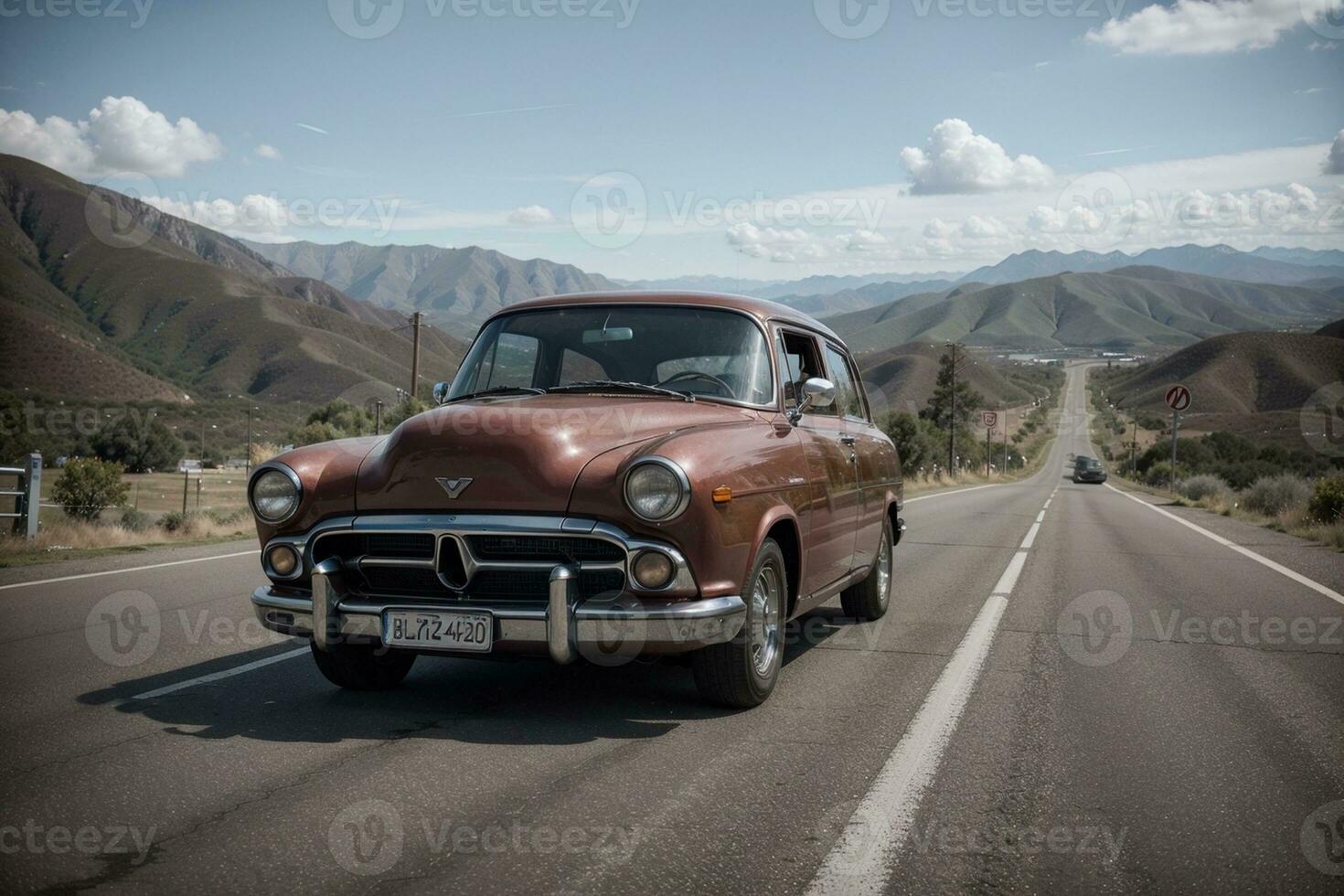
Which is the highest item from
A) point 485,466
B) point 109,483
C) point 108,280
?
point 108,280

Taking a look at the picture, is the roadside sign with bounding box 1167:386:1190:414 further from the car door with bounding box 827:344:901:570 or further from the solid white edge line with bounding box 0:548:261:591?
the solid white edge line with bounding box 0:548:261:591

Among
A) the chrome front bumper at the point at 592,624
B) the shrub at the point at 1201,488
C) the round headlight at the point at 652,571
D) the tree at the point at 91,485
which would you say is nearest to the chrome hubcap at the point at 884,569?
the chrome front bumper at the point at 592,624

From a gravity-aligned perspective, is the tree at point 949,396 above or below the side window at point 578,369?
above

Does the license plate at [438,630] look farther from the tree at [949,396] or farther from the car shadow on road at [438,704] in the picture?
the tree at [949,396]

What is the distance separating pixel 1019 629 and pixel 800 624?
59.6 inches

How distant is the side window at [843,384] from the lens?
6941 mm

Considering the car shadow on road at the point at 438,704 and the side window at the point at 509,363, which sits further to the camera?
the side window at the point at 509,363

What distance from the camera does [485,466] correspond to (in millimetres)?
4414

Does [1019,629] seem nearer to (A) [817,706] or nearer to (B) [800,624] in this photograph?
(B) [800,624]

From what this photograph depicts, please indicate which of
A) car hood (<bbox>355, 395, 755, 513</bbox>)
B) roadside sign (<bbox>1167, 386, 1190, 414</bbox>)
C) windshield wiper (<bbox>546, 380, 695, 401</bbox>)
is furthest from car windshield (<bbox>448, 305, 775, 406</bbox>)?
roadside sign (<bbox>1167, 386, 1190, 414</bbox>)

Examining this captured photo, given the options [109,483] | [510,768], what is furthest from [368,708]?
[109,483]

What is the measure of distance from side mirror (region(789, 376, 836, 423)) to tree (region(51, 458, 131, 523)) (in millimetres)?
28579

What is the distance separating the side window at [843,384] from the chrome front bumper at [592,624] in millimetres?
2845

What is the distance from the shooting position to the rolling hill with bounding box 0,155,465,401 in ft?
303
